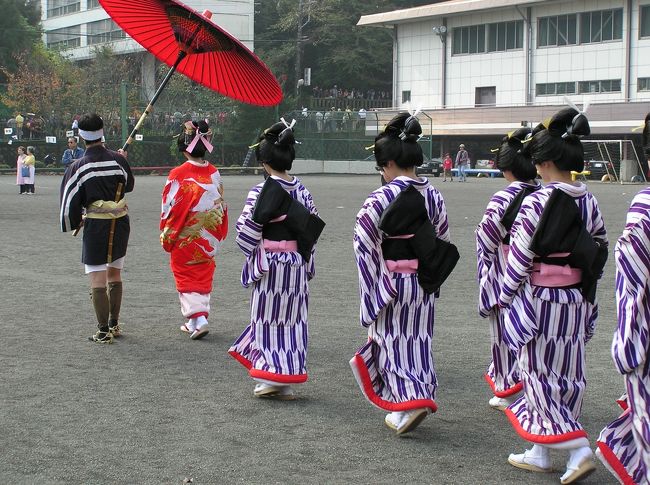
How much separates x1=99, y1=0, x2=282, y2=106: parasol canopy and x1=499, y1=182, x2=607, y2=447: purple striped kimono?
2.94 m

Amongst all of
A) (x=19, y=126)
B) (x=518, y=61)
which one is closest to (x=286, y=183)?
(x=19, y=126)

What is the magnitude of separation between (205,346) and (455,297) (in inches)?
137

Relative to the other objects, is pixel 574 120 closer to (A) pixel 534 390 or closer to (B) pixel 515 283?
(B) pixel 515 283

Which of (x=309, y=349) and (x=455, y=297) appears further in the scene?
(x=455, y=297)

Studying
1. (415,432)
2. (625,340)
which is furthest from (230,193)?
(625,340)

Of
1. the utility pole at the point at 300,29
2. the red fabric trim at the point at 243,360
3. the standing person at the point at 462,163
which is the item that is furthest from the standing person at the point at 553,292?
the utility pole at the point at 300,29

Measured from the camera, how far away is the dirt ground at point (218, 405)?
515 cm

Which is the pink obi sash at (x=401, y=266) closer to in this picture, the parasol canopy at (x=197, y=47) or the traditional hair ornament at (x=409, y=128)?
the traditional hair ornament at (x=409, y=128)

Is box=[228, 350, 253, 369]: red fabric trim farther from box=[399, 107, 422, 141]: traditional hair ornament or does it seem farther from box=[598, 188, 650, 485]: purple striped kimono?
box=[598, 188, 650, 485]: purple striped kimono

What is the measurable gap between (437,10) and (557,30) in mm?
7443

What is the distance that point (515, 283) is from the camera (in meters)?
5.11

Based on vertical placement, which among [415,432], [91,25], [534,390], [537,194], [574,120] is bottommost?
[415,432]

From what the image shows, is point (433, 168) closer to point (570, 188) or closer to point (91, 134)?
point (91, 134)

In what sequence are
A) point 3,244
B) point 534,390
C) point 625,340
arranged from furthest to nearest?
point 3,244 < point 534,390 < point 625,340
